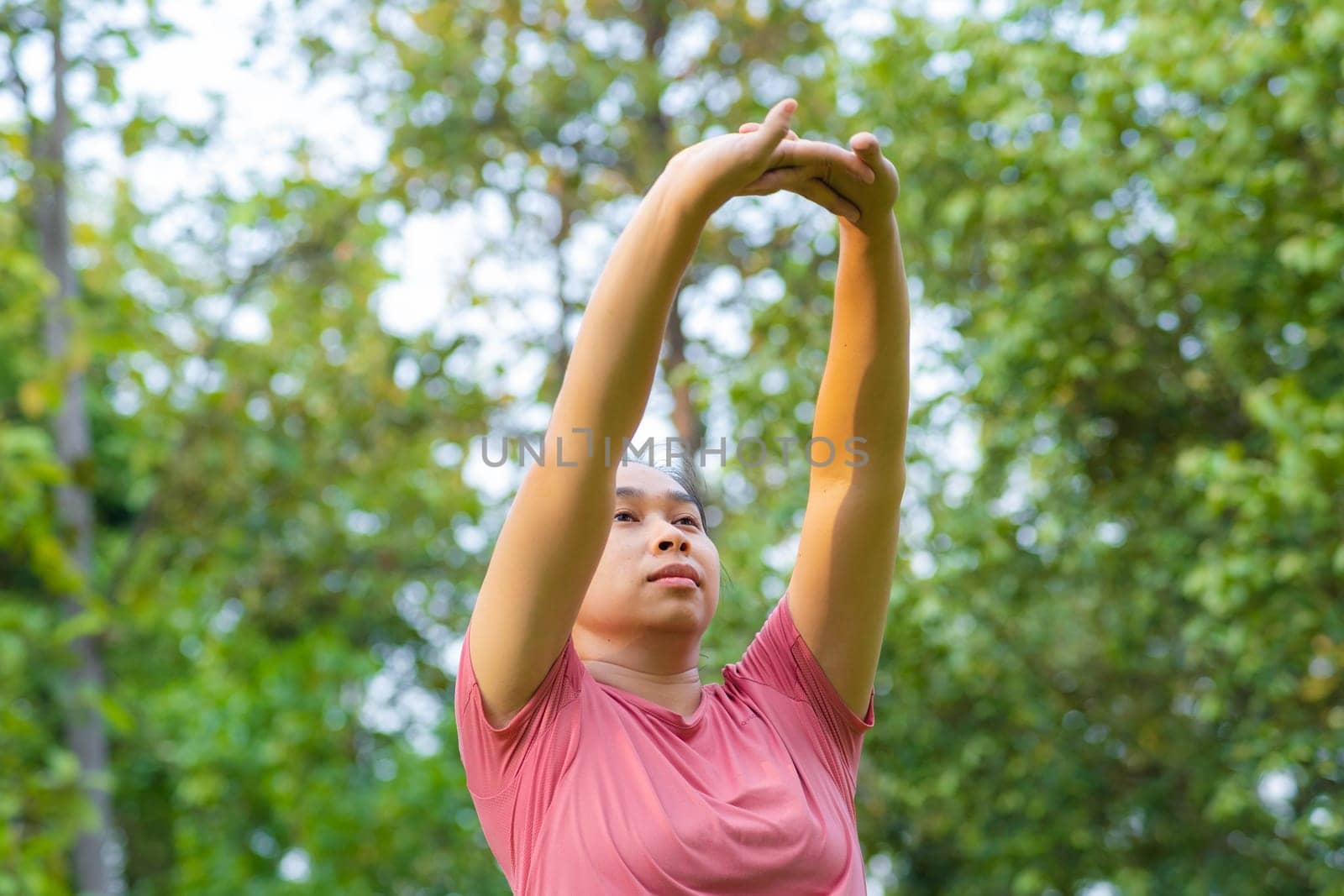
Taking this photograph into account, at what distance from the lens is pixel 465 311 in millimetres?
9602

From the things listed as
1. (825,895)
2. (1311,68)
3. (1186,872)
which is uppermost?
(1311,68)

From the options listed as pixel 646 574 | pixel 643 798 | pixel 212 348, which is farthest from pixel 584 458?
pixel 212 348

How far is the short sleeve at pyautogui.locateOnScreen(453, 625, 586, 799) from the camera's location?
1.60m

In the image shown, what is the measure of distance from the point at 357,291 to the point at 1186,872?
571cm

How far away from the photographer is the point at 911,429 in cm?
727

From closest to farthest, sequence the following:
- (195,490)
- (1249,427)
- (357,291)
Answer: (1249,427) → (195,490) → (357,291)

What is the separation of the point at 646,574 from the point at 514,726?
0.79 feet

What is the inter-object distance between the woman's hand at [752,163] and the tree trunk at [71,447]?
227 inches

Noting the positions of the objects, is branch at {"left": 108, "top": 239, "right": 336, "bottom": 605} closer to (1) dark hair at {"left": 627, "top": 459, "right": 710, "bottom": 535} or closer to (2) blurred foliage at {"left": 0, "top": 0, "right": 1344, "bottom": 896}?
(2) blurred foliage at {"left": 0, "top": 0, "right": 1344, "bottom": 896}

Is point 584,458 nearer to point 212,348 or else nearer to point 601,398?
point 601,398

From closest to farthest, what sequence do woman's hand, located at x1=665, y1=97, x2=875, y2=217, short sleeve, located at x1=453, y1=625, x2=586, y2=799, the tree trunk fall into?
woman's hand, located at x1=665, y1=97, x2=875, y2=217 → short sleeve, located at x1=453, y1=625, x2=586, y2=799 → the tree trunk

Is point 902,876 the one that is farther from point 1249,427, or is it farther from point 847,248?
point 847,248

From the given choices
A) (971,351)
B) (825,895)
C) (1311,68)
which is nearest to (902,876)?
(971,351)

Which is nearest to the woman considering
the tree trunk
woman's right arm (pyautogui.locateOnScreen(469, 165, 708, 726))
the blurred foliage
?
woman's right arm (pyautogui.locateOnScreen(469, 165, 708, 726))
